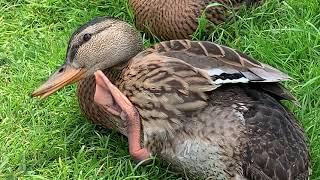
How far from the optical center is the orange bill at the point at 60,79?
3.76 m

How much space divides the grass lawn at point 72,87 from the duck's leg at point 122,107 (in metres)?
0.08

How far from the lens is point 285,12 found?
14.9 feet

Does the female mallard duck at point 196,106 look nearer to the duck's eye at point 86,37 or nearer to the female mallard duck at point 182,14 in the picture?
the duck's eye at point 86,37

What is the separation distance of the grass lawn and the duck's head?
0.28 m

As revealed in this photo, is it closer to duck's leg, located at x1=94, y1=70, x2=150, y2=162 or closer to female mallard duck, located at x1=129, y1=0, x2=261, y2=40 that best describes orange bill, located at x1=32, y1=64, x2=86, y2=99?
duck's leg, located at x1=94, y1=70, x2=150, y2=162

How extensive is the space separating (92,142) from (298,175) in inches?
42.5

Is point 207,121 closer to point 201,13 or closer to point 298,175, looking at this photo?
point 298,175

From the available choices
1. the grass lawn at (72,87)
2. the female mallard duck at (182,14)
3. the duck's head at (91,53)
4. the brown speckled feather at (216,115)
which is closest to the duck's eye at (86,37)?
the duck's head at (91,53)

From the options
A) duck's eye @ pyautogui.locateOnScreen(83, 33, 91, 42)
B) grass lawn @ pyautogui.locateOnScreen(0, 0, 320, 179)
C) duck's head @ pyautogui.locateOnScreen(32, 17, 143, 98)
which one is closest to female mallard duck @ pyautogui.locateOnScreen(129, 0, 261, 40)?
grass lawn @ pyautogui.locateOnScreen(0, 0, 320, 179)

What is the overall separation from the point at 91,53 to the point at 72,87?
527mm

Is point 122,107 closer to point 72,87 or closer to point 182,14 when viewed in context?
point 72,87

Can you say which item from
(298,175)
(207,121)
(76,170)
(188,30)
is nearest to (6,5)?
(188,30)

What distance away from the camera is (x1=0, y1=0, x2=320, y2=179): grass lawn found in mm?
3684

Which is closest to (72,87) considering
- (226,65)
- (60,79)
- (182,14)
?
(60,79)
